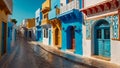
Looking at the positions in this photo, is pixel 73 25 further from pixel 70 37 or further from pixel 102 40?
pixel 102 40

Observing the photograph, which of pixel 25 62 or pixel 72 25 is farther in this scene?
pixel 72 25

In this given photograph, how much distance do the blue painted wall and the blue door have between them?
2062 millimetres

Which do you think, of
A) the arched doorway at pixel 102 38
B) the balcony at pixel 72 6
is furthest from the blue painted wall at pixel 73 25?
the arched doorway at pixel 102 38

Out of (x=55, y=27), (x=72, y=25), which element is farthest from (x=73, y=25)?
(x=55, y=27)

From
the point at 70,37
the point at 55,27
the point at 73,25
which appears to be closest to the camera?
the point at 73,25

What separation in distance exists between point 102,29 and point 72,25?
16.2 ft

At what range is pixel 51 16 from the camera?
23203 mm

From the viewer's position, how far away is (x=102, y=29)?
42.4ft

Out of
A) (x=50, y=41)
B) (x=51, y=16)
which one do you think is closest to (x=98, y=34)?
(x=51, y=16)

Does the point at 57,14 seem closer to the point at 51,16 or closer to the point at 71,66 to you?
the point at 51,16

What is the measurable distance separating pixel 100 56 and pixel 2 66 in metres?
6.43

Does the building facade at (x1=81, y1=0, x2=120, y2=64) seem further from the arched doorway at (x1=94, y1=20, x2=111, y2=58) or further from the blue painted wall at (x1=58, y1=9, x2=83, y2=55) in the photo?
the blue painted wall at (x1=58, y1=9, x2=83, y2=55)

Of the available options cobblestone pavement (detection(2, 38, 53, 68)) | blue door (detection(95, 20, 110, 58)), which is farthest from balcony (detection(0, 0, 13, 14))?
blue door (detection(95, 20, 110, 58))

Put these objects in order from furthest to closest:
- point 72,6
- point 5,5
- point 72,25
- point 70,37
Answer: point 70,37 → point 72,25 → point 72,6 → point 5,5
